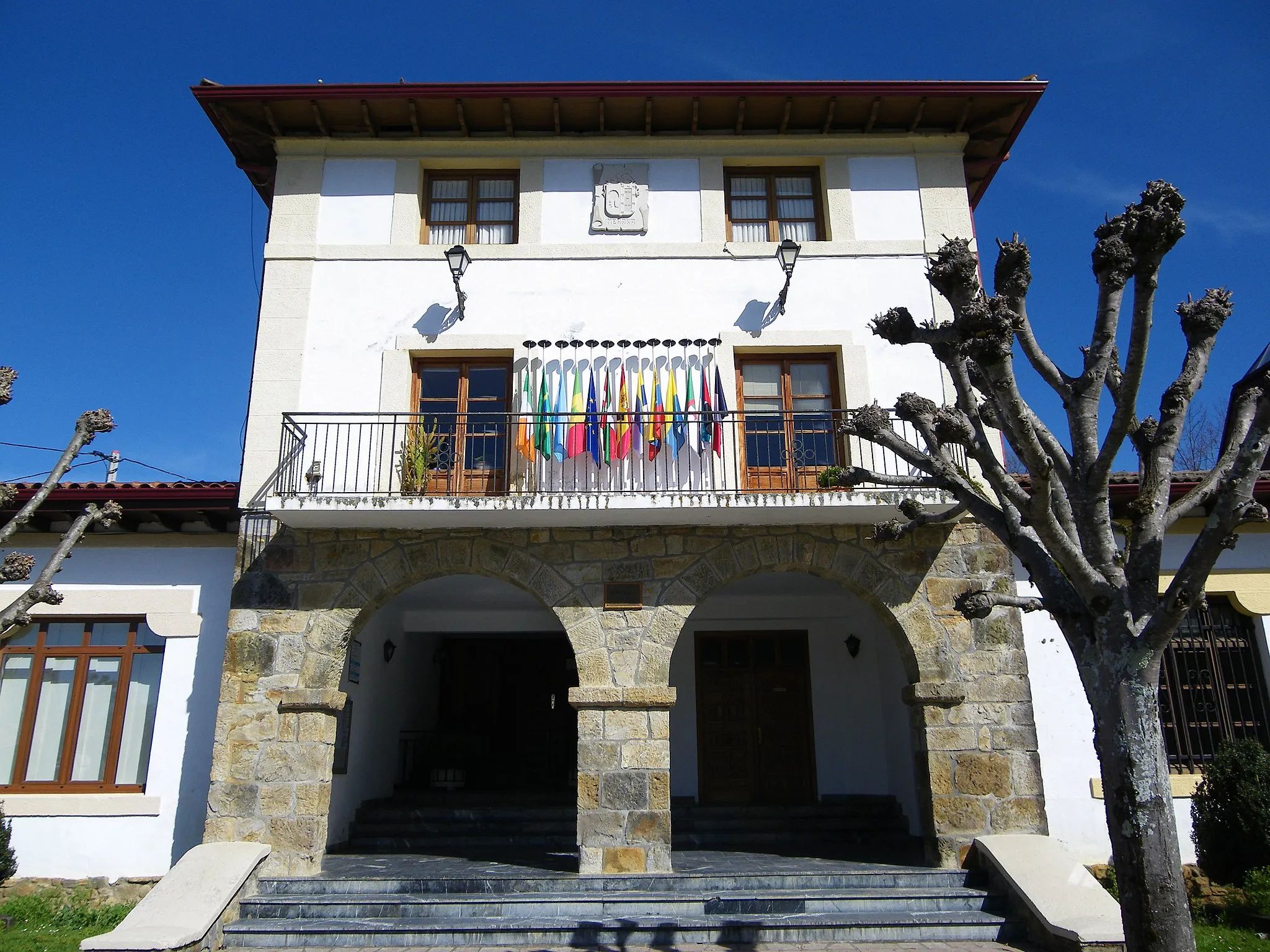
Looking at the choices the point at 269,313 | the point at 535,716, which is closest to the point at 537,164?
the point at 269,313

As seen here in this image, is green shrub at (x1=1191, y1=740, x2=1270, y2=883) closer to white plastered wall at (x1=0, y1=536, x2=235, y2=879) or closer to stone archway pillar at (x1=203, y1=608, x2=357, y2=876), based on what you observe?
stone archway pillar at (x1=203, y1=608, x2=357, y2=876)

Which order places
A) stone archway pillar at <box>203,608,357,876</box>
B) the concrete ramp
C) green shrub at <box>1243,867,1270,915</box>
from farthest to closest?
1. stone archway pillar at <box>203,608,357,876</box>
2. green shrub at <box>1243,867,1270,915</box>
3. the concrete ramp

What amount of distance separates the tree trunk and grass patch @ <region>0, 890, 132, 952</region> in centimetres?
748

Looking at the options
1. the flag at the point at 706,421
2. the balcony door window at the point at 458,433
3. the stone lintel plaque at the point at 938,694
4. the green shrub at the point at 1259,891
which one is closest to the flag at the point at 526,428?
the balcony door window at the point at 458,433

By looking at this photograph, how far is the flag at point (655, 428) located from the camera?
920 centimetres

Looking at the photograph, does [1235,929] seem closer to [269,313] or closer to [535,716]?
[535,716]

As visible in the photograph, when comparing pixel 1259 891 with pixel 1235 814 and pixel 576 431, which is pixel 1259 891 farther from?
pixel 576 431

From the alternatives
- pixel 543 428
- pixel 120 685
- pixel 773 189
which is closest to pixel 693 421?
pixel 543 428

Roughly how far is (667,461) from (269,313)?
4495 mm

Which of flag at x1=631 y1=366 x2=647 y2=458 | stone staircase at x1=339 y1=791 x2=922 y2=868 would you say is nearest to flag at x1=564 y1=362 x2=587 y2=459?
flag at x1=631 y1=366 x2=647 y2=458

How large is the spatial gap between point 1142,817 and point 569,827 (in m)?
6.88

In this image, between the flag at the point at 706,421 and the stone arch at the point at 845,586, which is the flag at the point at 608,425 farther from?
the stone arch at the point at 845,586

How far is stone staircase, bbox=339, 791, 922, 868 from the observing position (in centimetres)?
964

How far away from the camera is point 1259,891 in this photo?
7.43 m
